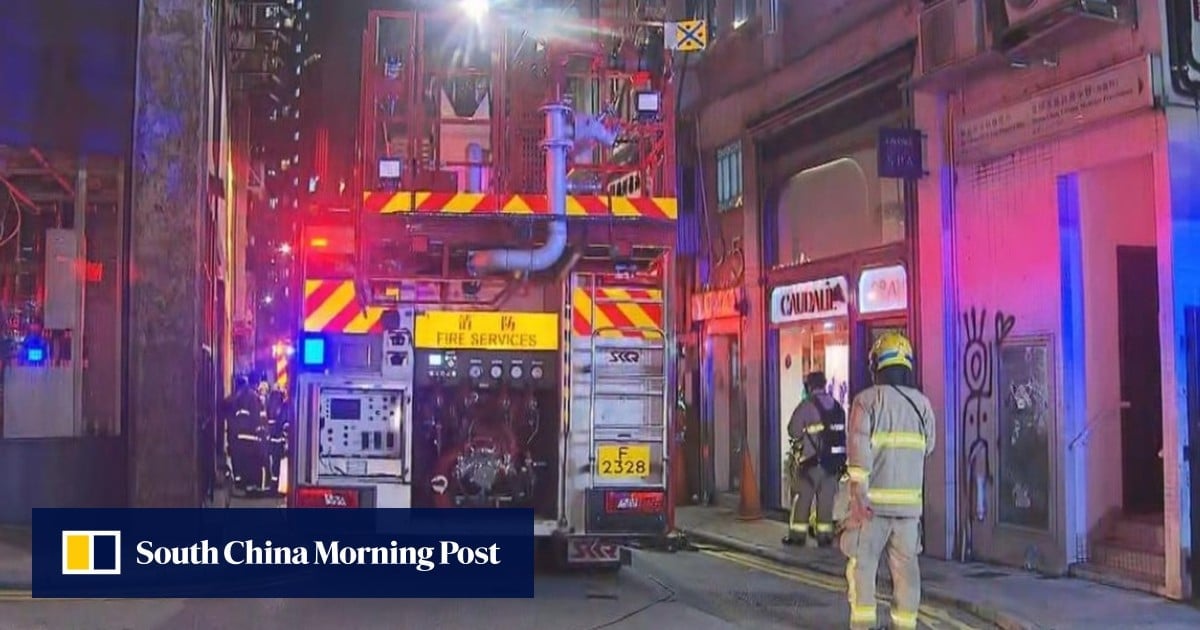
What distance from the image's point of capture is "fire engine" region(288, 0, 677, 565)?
356 inches

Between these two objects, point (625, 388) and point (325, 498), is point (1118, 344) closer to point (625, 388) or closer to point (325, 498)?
point (625, 388)

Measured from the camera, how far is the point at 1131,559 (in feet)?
32.2

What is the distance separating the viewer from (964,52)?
1094 cm

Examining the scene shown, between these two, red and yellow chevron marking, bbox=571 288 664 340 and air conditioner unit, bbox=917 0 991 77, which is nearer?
red and yellow chevron marking, bbox=571 288 664 340

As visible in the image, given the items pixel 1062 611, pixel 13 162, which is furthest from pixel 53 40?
pixel 1062 611

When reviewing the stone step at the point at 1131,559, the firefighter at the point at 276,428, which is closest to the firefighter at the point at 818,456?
the stone step at the point at 1131,559

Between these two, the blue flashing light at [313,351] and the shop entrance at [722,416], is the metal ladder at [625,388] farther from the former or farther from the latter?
the shop entrance at [722,416]

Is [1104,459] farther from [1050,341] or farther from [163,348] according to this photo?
[163,348]

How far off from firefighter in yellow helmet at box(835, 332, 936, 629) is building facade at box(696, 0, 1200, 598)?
284 cm

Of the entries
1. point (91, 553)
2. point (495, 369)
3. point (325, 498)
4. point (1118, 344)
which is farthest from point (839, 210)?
point (91, 553)

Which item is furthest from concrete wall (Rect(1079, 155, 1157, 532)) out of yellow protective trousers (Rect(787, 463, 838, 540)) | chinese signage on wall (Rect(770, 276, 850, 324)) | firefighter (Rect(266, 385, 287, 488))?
firefighter (Rect(266, 385, 287, 488))

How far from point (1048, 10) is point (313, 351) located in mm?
5933

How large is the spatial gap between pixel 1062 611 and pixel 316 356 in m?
5.42

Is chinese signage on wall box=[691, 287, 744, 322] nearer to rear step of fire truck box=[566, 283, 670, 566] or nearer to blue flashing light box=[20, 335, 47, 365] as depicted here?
rear step of fire truck box=[566, 283, 670, 566]
